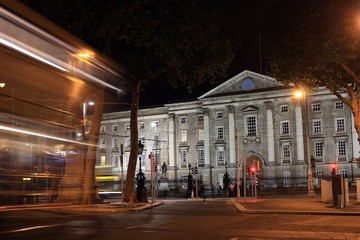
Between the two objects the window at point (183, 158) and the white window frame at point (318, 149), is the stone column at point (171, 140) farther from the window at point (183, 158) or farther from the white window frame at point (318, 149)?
the white window frame at point (318, 149)

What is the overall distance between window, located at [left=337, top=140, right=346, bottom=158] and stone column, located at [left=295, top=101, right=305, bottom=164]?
5.75 metres

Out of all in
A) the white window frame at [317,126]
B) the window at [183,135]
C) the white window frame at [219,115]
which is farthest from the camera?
the window at [183,135]

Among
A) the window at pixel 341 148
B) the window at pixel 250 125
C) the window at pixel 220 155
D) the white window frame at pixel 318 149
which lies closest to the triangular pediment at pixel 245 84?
the window at pixel 250 125

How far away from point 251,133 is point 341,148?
1573 centimetres

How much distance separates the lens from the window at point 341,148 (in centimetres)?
8112

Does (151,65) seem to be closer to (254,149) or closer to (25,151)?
(25,151)

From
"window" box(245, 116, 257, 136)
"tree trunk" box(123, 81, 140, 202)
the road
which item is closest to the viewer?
the road

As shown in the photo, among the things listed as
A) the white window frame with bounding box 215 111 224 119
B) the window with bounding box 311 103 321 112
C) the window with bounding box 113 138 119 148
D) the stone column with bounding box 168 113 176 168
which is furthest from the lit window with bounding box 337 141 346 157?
the window with bounding box 113 138 119 148

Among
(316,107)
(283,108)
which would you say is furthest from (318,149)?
(283,108)

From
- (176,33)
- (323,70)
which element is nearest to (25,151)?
(176,33)

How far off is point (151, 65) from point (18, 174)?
2166 centimetres

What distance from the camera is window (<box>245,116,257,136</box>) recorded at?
88875 millimetres

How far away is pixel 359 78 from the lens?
1080 inches

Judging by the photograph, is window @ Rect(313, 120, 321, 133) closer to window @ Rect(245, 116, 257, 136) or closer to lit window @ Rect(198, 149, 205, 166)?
window @ Rect(245, 116, 257, 136)
